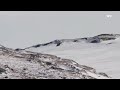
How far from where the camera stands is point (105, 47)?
6088 centimetres
